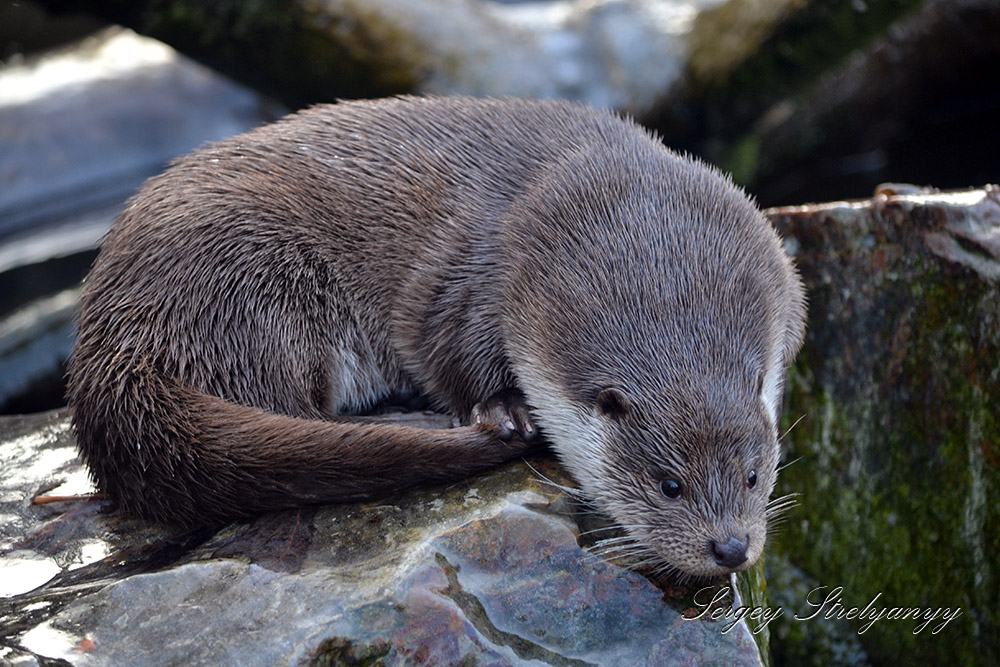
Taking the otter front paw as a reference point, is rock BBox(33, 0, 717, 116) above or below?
above

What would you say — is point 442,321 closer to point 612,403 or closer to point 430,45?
point 612,403

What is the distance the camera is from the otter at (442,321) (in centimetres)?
207

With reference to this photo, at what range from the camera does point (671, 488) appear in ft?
6.74

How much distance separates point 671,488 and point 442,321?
781 mm

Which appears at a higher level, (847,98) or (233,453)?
(847,98)

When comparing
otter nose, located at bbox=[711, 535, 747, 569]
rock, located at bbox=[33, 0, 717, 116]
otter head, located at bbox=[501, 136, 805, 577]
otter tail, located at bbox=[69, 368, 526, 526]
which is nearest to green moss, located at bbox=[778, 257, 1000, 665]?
otter head, located at bbox=[501, 136, 805, 577]

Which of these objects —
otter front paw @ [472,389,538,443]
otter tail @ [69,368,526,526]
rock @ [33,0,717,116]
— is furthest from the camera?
rock @ [33,0,717,116]

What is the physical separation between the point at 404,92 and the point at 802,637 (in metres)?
3.38

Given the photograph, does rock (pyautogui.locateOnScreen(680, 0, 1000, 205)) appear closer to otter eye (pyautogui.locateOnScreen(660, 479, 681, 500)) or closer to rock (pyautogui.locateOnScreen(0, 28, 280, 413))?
rock (pyautogui.locateOnScreen(0, 28, 280, 413))

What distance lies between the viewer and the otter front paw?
2.28m

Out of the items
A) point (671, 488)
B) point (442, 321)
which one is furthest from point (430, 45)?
point (671, 488)

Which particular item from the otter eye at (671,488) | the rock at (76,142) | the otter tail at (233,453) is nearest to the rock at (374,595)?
the otter tail at (233,453)

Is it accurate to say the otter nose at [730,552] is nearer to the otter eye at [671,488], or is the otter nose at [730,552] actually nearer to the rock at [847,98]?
the otter eye at [671,488]

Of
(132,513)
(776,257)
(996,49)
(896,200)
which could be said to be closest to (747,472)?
(776,257)
